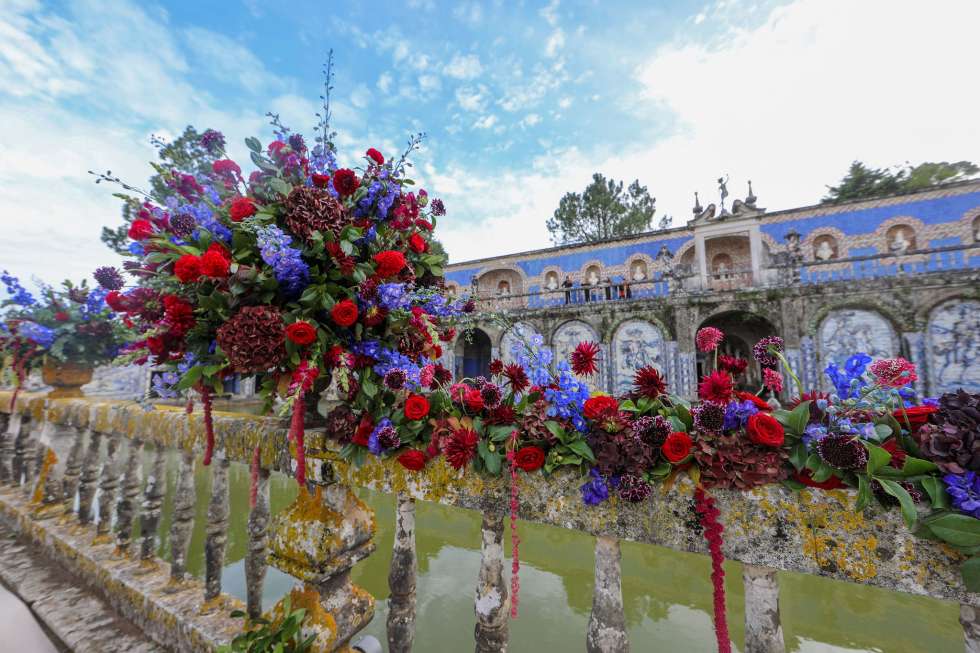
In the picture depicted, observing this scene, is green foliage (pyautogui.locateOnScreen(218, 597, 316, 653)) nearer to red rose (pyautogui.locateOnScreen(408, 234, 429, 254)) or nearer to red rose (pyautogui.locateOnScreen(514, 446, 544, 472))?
red rose (pyautogui.locateOnScreen(514, 446, 544, 472))

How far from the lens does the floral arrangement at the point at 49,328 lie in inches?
120

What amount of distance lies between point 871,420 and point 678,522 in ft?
1.93

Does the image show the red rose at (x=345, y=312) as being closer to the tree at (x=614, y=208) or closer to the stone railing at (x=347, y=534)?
the stone railing at (x=347, y=534)

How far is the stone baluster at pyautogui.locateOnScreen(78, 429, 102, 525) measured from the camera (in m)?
2.91

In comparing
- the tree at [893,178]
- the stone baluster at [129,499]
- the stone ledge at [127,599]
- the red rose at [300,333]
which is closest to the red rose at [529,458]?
the red rose at [300,333]

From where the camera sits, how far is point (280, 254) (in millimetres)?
1447

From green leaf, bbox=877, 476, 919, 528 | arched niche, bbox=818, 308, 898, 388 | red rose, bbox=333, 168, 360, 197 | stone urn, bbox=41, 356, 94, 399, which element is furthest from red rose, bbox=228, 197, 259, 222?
arched niche, bbox=818, 308, 898, 388

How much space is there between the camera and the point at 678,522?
3.78ft

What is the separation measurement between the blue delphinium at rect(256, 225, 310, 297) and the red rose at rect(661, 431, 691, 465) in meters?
1.43

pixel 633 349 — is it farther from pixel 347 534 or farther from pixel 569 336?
pixel 347 534

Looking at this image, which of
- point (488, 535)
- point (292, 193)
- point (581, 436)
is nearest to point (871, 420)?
point (581, 436)

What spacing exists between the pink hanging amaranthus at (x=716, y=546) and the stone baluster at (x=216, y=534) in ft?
7.41

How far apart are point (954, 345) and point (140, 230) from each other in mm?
16036

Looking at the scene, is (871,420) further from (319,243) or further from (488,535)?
(319,243)
